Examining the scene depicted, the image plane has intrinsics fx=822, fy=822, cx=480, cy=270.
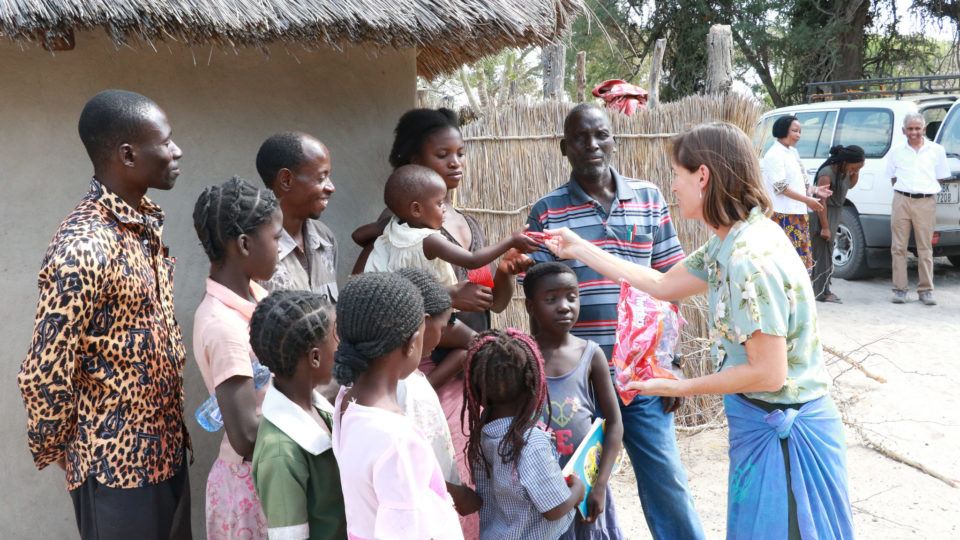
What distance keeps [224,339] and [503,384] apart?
0.92 m

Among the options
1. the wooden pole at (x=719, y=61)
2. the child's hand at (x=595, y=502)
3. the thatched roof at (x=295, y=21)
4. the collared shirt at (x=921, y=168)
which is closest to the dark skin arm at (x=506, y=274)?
the child's hand at (x=595, y=502)

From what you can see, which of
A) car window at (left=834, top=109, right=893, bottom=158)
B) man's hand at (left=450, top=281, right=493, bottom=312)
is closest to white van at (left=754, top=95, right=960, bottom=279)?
car window at (left=834, top=109, right=893, bottom=158)

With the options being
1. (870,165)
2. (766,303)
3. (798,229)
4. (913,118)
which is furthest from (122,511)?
(870,165)

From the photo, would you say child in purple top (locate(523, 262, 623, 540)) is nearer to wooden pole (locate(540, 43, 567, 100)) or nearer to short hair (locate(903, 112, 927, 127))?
wooden pole (locate(540, 43, 567, 100))

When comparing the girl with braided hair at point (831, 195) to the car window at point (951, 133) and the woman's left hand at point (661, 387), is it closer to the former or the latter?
the car window at point (951, 133)

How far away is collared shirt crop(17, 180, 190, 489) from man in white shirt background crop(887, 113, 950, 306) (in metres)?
8.81

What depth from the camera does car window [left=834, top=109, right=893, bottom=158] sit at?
9.95 m

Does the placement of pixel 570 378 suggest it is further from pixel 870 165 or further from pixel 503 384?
pixel 870 165

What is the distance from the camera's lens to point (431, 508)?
2.11m

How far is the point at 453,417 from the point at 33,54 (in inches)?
87.1

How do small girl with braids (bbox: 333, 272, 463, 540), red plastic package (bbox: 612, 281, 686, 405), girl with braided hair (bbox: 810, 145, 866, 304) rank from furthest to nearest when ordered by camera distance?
1. girl with braided hair (bbox: 810, 145, 866, 304)
2. red plastic package (bbox: 612, 281, 686, 405)
3. small girl with braids (bbox: 333, 272, 463, 540)

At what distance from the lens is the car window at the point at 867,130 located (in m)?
9.95

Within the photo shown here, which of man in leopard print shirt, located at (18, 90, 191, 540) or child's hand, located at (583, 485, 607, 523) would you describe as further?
child's hand, located at (583, 485, 607, 523)

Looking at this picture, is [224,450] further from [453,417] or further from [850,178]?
[850,178]
